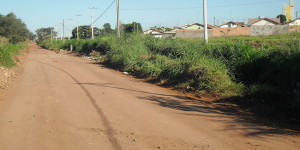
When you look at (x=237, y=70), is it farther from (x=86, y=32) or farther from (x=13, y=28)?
(x=86, y=32)

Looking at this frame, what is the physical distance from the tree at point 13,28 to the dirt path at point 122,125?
38.4 meters

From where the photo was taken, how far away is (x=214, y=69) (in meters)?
11.4

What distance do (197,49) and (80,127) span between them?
371 inches

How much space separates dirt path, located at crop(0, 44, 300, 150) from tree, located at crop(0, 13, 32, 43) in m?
38.4

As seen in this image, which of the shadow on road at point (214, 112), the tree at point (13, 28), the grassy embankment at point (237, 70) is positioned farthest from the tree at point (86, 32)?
the shadow on road at point (214, 112)

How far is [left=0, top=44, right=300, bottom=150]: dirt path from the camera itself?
5605mm

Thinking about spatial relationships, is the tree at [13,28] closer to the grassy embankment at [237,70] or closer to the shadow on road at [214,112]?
the grassy embankment at [237,70]

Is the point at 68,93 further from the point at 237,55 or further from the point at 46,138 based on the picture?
the point at 237,55

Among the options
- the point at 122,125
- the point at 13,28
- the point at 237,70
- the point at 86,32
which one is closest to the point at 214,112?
the point at 122,125

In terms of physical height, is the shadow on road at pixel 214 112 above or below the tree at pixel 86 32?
below

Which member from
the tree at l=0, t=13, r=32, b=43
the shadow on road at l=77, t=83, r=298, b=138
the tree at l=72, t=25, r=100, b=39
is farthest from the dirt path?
the tree at l=72, t=25, r=100, b=39

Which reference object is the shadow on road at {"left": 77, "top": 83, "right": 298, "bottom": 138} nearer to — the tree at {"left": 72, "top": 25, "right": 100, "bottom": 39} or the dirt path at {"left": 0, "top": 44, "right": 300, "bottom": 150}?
the dirt path at {"left": 0, "top": 44, "right": 300, "bottom": 150}

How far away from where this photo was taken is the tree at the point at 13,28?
44.0 meters

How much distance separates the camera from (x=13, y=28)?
45156 millimetres
